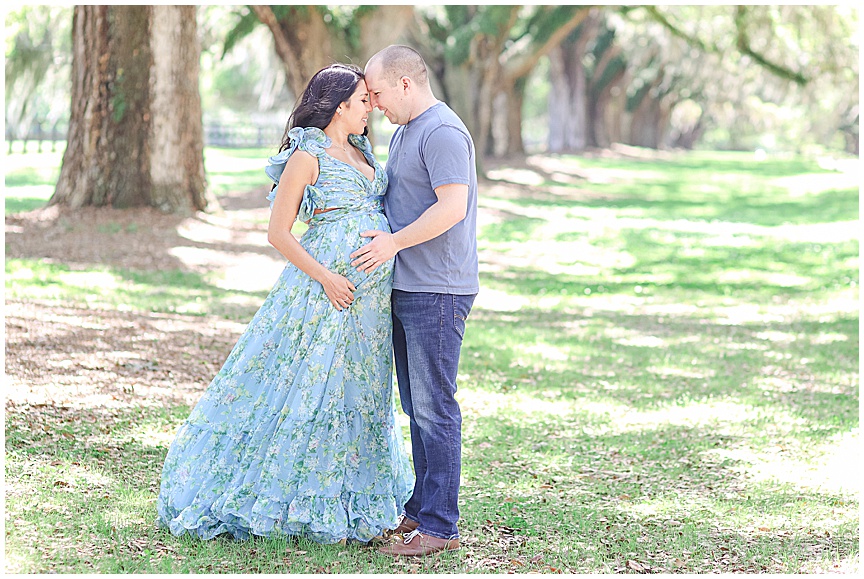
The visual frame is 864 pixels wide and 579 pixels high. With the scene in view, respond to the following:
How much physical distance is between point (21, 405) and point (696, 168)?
38713 mm

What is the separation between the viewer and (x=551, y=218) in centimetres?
1936

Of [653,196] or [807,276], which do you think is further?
[653,196]

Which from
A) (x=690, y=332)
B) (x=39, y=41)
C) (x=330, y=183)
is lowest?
(x=690, y=332)

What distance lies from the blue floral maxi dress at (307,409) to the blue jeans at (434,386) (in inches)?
4.0

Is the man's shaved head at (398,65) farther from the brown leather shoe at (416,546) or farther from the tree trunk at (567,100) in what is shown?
the tree trunk at (567,100)

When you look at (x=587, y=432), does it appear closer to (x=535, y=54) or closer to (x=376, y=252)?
(x=376, y=252)

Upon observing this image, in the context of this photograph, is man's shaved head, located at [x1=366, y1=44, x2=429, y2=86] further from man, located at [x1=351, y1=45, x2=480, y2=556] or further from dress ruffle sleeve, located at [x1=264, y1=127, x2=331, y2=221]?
dress ruffle sleeve, located at [x1=264, y1=127, x2=331, y2=221]

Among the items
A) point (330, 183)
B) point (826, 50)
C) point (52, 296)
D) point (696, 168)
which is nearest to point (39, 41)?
point (52, 296)

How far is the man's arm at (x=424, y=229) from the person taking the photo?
384 centimetres

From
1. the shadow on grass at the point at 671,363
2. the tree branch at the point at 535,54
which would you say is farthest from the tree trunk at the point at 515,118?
the shadow on grass at the point at 671,363

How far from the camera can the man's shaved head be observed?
3926mm

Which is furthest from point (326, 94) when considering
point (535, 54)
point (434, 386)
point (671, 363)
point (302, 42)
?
point (535, 54)

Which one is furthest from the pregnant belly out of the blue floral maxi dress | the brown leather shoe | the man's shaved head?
the brown leather shoe

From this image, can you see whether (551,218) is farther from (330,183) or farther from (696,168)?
(696,168)
